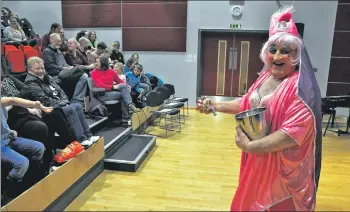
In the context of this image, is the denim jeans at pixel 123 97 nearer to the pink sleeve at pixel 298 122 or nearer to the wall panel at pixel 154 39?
the wall panel at pixel 154 39

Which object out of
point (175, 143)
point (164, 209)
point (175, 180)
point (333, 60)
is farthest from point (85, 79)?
point (333, 60)

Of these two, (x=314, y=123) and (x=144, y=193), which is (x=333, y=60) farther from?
(x=314, y=123)

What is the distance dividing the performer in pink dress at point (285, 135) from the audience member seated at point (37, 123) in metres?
1.82

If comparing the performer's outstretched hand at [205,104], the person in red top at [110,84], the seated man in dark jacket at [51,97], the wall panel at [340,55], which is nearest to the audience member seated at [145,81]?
the person in red top at [110,84]

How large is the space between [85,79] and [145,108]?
121cm

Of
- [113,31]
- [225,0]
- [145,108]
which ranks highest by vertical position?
[225,0]

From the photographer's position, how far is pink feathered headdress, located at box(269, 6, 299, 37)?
1341 millimetres

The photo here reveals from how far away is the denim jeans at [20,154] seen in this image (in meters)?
2.17

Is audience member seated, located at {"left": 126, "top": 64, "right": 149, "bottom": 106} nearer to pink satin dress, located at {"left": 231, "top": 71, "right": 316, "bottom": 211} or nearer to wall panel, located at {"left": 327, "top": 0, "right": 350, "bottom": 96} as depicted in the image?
pink satin dress, located at {"left": 231, "top": 71, "right": 316, "bottom": 211}

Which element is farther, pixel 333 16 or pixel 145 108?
pixel 333 16

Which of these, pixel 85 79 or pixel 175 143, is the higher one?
pixel 85 79

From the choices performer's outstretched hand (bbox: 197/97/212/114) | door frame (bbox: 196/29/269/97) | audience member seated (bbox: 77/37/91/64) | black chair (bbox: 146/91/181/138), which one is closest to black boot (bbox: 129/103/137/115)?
black chair (bbox: 146/91/181/138)

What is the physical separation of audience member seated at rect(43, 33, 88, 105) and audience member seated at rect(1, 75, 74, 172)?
3.86 feet

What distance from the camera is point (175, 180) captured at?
315cm
